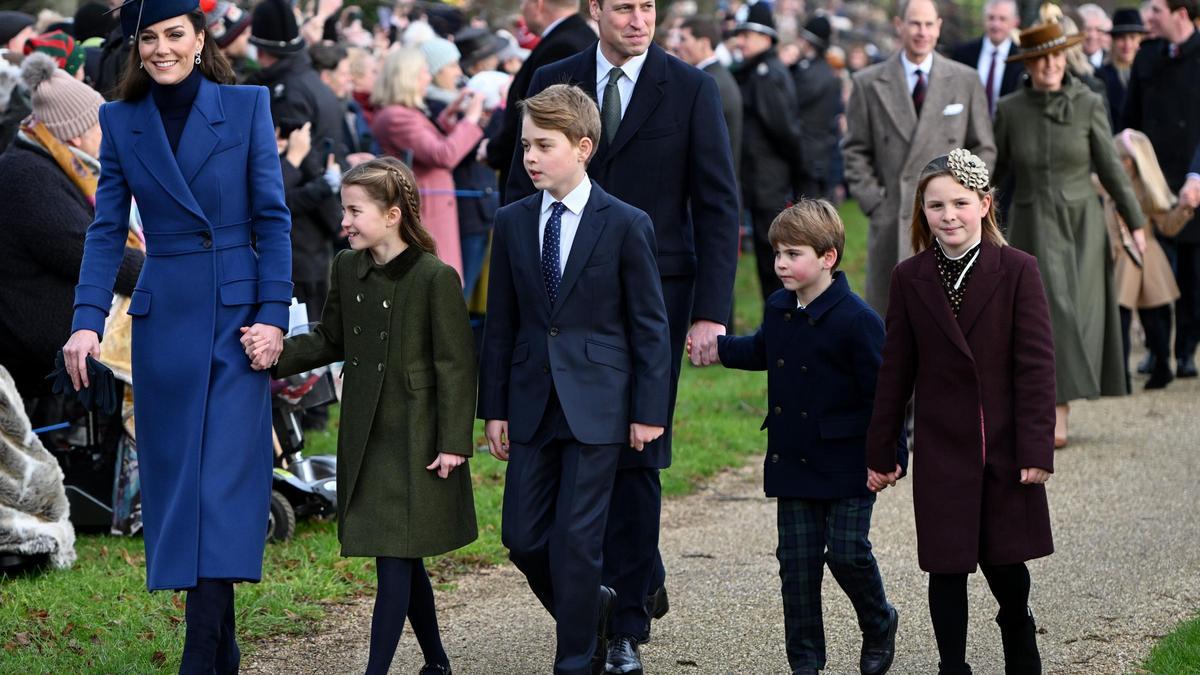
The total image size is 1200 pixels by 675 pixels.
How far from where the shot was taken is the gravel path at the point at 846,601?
5.73 metres

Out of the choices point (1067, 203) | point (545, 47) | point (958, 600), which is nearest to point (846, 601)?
point (958, 600)

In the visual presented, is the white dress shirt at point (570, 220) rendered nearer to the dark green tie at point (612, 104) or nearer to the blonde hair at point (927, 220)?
the dark green tie at point (612, 104)

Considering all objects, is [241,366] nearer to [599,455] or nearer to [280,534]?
[599,455]

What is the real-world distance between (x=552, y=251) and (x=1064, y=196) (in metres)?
4.98

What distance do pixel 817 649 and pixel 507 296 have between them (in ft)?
4.77

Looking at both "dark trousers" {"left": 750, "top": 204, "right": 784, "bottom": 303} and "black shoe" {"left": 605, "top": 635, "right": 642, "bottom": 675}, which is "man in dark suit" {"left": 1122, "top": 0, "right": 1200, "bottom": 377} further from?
"black shoe" {"left": 605, "top": 635, "right": 642, "bottom": 675}

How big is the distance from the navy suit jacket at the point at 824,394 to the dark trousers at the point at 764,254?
7.33m

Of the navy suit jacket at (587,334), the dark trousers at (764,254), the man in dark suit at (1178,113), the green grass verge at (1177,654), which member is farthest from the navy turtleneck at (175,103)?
the man in dark suit at (1178,113)

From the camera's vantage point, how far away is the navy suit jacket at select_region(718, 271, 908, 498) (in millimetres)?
5305

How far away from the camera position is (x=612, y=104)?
5699 mm

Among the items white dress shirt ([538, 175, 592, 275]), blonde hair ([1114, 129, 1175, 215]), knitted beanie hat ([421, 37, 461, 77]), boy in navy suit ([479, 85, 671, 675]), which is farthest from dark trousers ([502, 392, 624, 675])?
knitted beanie hat ([421, 37, 461, 77])

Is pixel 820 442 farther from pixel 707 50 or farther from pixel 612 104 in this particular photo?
pixel 707 50

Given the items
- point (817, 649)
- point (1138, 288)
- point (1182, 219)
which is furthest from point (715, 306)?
point (1138, 288)

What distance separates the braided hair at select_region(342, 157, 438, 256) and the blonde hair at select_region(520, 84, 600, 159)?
45 cm
